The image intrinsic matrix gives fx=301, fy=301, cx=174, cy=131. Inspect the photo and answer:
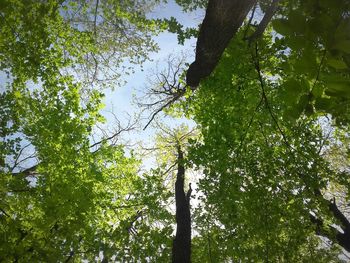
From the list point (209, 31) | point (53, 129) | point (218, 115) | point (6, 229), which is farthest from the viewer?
point (53, 129)

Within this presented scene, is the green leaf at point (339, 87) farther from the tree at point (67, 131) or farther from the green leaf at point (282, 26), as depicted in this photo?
the tree at point (67, 131)

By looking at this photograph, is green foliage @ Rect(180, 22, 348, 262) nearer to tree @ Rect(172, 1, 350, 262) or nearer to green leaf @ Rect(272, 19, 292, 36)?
tree @ Rect(172, 1, 350, 262)

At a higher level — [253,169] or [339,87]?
[253,169]

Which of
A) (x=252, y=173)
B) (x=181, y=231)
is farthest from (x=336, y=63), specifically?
(x=181, y=231)

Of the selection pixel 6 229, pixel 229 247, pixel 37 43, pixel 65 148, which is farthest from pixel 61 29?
pixel 229 247

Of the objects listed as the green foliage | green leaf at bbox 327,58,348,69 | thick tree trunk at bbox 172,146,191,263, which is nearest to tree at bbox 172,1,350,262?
the green foliage

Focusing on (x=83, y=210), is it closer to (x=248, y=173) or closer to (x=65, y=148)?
(x=65, y=148)

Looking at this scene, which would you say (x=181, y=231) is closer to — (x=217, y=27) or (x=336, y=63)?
(x=217, y=27)

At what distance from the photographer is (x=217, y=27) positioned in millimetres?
5469

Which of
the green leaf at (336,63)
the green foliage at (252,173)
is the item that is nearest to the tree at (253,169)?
the green foliage at (252,173)

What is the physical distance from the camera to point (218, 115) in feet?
22.6

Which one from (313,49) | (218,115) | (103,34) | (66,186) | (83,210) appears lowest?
(313,49)

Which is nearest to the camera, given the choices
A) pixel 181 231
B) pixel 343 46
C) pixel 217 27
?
pixel 343 46

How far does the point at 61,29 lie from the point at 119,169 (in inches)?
251
